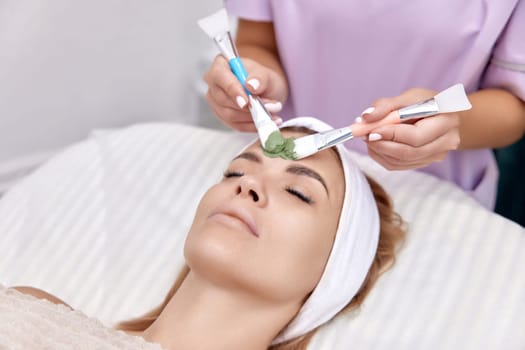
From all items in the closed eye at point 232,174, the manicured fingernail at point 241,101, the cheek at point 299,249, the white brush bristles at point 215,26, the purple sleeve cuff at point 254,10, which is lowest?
the cheek at point 299,249

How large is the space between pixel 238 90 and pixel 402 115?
25 cm

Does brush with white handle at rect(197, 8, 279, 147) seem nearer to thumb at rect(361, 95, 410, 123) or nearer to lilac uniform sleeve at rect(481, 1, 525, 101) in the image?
thumb at rect(361, 95, 410, 123)

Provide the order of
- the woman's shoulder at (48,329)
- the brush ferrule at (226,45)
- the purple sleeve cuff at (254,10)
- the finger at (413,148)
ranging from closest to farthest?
1. the woman's shoulder at (48,329)
2. the finger at (413,148)
3. the brush ferrule at (226,45)
4. the purple sleeve cuff at (254,10)

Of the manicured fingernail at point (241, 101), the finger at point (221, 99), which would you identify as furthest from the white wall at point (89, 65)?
the manicured fingernail at point (241, 101)

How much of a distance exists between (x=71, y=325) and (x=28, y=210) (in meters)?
0.47

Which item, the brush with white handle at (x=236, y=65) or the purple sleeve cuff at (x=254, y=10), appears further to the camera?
the purple sleeve cuff at (x=254, y=10)

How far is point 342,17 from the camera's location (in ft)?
3.65

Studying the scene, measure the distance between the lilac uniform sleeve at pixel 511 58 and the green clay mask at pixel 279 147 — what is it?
0.38 metres

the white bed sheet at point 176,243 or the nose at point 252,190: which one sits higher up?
Answer: the nose at point 252,190

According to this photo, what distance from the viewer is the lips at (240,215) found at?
92 centimetres

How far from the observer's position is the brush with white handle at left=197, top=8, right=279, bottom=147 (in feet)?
3.21

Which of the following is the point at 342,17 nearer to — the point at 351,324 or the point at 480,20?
the point at 480,20

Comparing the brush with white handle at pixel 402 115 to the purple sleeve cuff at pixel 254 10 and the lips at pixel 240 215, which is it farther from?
the purple sleeve cuff at pixel 254 10

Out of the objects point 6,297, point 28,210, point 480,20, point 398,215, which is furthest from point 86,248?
point 480,20
